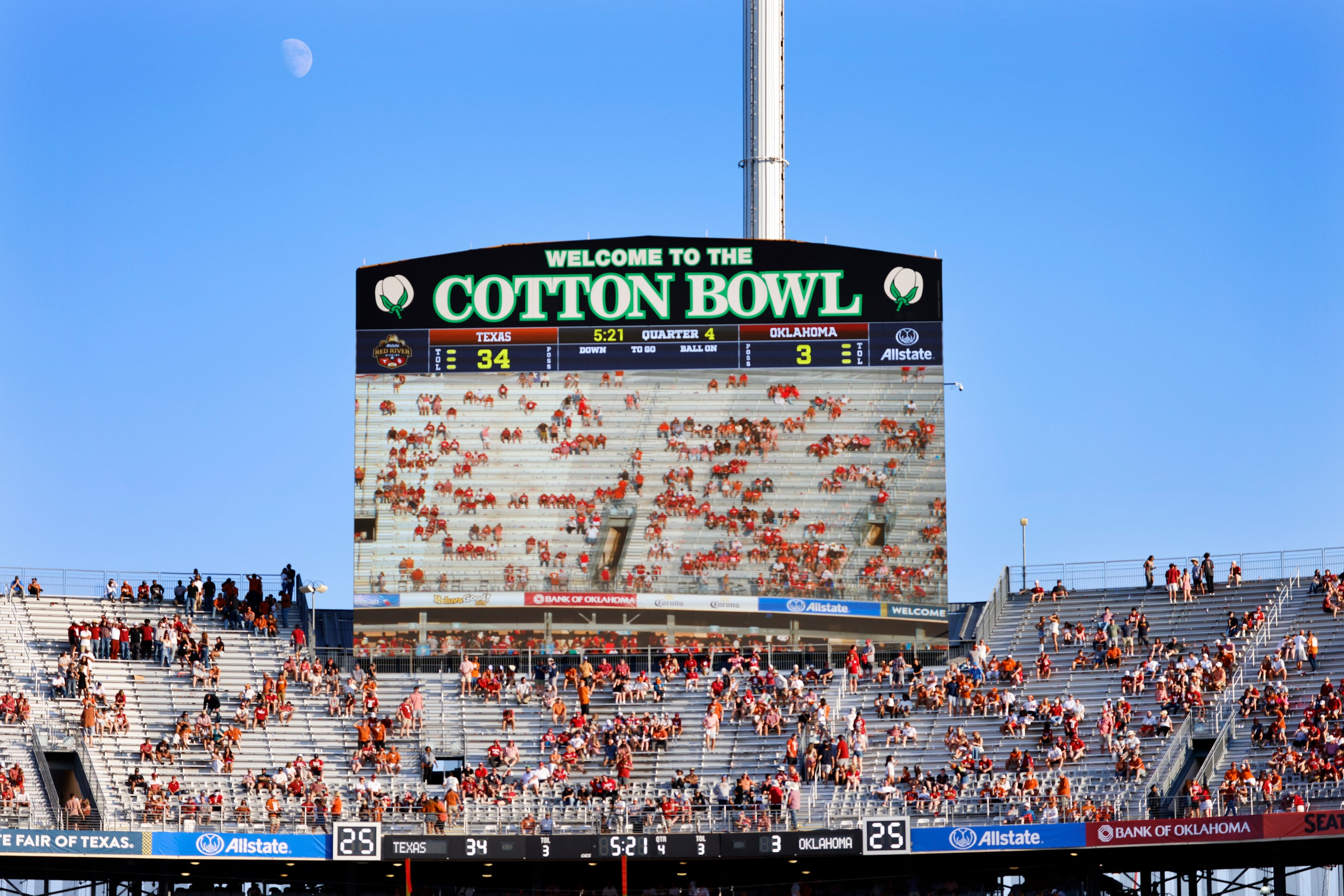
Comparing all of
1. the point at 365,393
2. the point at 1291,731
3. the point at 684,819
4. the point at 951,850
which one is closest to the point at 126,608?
the point at 365,393

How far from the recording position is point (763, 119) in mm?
66000

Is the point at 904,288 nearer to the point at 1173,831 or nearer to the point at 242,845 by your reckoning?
the point at 1173,831

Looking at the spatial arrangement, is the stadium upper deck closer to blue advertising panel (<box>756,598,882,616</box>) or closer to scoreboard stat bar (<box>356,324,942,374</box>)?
blue advertising panel (<box>756,598,882,616</box>)

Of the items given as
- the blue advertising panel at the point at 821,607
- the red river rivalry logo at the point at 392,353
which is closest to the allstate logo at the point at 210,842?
the red river rivalry logo at the point at 392,353

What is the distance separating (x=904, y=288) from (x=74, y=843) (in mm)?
22044

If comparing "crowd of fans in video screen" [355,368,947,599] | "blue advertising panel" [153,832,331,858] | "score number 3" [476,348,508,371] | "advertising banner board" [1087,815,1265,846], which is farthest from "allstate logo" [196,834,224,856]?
"advertising banner board" [1087,815,1265,846]

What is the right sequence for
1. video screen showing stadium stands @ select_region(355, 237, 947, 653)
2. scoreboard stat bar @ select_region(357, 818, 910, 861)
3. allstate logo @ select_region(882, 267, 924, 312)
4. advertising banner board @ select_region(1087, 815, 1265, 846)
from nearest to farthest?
advertising banner board @ select_region(1087, 815, 1265, 846), scoreboard stat bar @ select_region(357, 818, 910, 861), video screen showing stadium stands @ select_region(355, 237, 947, 653), allstate logo @ select_region(882, 267, 924, 312)

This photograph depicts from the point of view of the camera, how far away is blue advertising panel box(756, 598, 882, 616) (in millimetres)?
48375

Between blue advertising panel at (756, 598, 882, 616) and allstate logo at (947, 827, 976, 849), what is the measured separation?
8.44 metres

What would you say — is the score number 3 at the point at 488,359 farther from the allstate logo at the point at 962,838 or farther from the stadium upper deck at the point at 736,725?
the allstate logo at the point at 962,838

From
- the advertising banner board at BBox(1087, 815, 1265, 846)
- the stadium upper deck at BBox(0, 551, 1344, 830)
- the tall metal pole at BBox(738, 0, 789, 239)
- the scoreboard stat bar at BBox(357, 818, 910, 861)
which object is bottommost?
the scoreboard stat bar at BBox(357, 818, 910, 861)

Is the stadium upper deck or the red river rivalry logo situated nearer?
the stadium upper deck

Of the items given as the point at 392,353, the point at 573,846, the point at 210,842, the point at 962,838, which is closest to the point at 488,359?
the point at 392,353

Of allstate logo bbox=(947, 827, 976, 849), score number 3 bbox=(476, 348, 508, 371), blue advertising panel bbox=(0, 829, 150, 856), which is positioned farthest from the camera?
score number 3 bbox=(476, 348, 508, 371)
